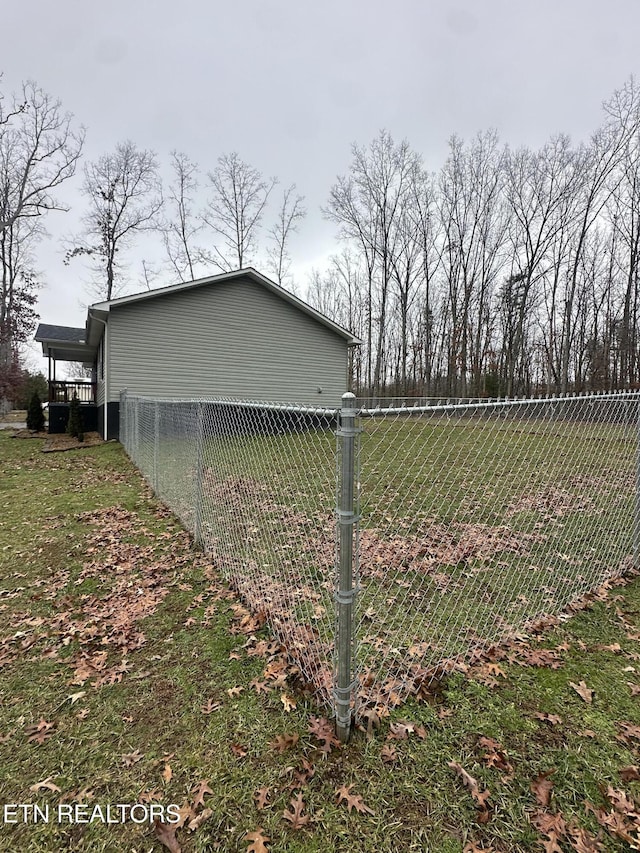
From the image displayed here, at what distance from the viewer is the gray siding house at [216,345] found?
11594 mm

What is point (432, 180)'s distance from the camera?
25.9 meters

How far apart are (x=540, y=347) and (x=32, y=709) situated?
98.7 ft

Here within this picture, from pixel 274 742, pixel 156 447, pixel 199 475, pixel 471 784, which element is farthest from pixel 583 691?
pixel 156 447

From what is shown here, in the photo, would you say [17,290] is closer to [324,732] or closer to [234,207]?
[234,207]

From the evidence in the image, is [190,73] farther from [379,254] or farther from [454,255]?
A: [454,255]

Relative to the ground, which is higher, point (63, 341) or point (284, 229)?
point (284, 229)

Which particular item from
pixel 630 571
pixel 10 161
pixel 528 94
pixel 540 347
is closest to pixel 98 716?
pixel 630 571

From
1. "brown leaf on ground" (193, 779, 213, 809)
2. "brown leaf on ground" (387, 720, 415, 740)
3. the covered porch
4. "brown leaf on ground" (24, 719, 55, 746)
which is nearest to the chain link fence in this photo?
"brown leaf on ground" (387, 720, 415, 740)

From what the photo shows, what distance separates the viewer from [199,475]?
4008 mm

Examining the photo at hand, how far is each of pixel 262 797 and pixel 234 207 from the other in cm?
2934

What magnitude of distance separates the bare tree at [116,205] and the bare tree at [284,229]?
7.54 metres

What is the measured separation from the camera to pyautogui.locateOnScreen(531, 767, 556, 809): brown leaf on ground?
66.5 inches

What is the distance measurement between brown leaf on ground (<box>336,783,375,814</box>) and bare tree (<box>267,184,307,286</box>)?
2856 cm

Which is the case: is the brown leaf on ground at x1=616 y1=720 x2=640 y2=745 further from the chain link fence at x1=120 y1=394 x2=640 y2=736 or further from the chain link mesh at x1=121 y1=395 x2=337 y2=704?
the chain link mesh at x1=121 y1=395 x2=337 y2=704
